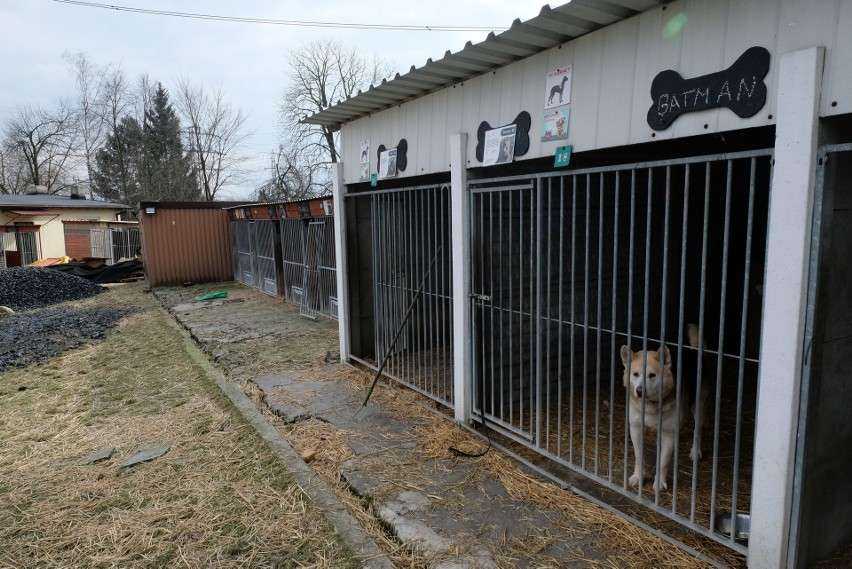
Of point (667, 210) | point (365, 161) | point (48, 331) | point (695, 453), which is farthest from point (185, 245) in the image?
point (695, 453)

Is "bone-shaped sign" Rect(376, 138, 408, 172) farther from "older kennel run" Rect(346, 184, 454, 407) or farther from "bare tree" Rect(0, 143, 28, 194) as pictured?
"bare tree" Rect(0, 143, 28, 194)

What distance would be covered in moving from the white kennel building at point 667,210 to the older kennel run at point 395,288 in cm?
6

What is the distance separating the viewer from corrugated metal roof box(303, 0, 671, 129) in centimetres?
304

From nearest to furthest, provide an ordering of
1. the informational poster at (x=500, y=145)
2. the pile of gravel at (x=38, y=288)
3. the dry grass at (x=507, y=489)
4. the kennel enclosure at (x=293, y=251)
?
the dry grass at (x=507, y=489) < the informational poster at (x=500, y=145) < the kennel enclosure at (x=293, y=251) < the pile of gravel at (x=38, y=288)

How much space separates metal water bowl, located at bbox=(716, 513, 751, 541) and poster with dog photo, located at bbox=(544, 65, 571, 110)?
8.91ft

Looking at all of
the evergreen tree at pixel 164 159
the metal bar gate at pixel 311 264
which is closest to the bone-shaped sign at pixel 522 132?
the metal bar gate at pixel 311 264

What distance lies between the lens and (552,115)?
3.69m

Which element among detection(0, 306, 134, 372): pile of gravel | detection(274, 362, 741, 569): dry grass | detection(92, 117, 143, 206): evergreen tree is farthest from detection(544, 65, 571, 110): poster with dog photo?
detection(92, 117, 143, 206): evergreen tree

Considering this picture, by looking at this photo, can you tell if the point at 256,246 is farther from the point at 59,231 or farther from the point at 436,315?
the point at 59,231

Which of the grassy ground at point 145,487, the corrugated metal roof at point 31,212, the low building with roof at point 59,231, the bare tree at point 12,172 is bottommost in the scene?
the grassy ground at point 145,487

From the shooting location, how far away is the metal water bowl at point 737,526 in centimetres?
276

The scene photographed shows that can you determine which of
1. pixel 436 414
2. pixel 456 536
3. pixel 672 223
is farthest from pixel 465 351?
pixel 672 223

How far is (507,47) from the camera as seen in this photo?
375 centimetres

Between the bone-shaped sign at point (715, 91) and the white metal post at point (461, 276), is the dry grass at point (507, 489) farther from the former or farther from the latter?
the bone-shaped sign at point (715, 91)
